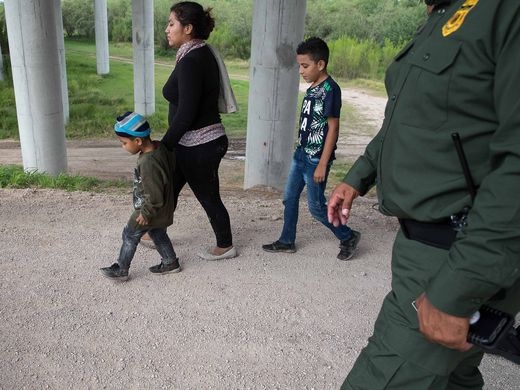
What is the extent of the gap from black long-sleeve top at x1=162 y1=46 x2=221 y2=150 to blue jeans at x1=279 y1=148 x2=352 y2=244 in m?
0.76

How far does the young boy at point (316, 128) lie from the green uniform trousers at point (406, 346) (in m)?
2.17

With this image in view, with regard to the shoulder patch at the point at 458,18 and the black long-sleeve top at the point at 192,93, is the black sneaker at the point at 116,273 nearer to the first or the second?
the black long-sleeve top at the point at 192,93

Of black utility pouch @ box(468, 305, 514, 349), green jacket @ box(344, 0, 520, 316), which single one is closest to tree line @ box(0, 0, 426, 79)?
green jacket @ box(344, 0, 520, 316)

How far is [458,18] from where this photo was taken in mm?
1510

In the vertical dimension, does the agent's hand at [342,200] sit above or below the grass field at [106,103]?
above

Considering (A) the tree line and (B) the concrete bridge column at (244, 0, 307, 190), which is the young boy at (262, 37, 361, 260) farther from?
(A) the tree line

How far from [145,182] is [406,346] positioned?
227 cm

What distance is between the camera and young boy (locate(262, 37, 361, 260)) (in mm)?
3824

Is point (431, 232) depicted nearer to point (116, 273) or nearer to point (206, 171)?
point (206, 171)

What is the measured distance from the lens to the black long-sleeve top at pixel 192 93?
11.7 feet

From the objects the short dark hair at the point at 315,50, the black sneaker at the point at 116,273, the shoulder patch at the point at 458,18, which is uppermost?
the shoulder patch at the point at 458,18

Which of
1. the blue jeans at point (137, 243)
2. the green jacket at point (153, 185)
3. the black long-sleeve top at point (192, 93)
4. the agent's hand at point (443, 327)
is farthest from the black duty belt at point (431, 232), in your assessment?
the blue jeans at point (137, 243)

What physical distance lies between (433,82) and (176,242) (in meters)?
3.35

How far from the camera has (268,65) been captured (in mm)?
7000
